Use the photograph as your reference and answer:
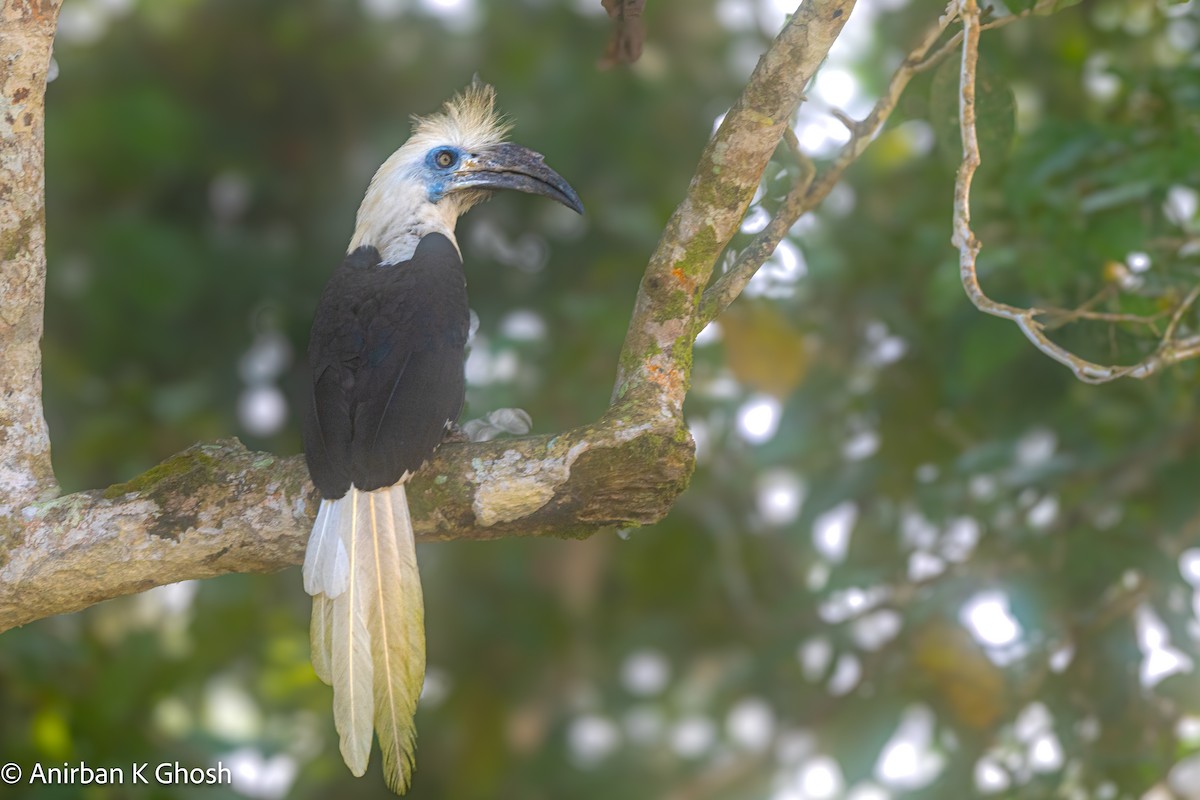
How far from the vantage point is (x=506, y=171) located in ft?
11.5

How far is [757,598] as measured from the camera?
17.8ft

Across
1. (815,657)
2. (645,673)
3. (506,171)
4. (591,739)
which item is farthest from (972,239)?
(645,673)

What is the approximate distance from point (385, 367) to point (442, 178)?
0.79m

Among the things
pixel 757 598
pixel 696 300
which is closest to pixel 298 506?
pixel 696 300

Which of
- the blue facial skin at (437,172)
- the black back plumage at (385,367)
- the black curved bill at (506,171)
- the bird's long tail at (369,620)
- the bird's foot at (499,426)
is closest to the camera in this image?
the bird's long tail at (369,620)

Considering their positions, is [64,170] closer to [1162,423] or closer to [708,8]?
[708,8]

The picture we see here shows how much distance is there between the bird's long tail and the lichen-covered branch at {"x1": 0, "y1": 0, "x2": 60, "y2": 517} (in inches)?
22.6

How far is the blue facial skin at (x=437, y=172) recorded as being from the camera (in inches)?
139

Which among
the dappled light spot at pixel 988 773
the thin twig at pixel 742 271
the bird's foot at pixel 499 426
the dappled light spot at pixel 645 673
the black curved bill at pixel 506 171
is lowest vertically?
the dappled light spot at pixel 988 773

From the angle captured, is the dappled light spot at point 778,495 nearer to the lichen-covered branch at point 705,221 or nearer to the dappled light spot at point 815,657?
the dappled light spot at point 815,657

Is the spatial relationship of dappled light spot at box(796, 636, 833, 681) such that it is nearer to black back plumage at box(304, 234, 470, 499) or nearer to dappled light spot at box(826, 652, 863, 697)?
dappled light spot at box(826, 652, 863, 697)

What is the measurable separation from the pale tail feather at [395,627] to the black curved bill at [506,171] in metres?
1.06

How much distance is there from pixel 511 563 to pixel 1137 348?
2739mm

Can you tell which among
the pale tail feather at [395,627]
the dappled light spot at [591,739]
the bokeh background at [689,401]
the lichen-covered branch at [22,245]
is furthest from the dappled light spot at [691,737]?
the lichen-covered branch at [22,245]
